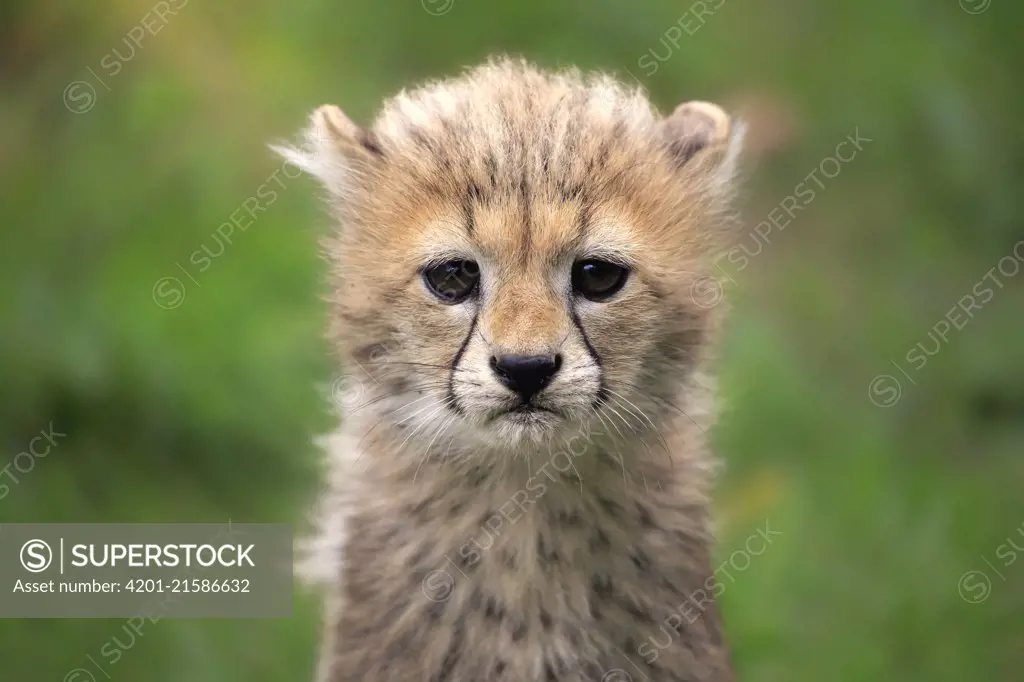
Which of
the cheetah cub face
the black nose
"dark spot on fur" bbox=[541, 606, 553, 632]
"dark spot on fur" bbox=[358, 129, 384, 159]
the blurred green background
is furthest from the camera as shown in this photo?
the blurred green background

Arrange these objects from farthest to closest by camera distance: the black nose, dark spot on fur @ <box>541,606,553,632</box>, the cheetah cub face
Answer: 1. dark spot on fur @ <box>541,606,553,632</box>
2. the cheetah cub face
3. the black nose

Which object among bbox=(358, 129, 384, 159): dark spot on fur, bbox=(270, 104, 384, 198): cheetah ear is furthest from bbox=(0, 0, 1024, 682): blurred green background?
bbox=(358, 129, 384, 159): dark spot on fur

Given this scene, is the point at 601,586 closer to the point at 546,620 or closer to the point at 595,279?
Answer: the point at 546,620

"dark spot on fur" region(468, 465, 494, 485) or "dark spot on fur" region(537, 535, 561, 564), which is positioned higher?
"dark spot on fur" region(468, 465, 494, 485)

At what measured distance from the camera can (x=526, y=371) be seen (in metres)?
2.44

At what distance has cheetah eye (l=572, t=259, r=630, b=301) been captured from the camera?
260 centimetres

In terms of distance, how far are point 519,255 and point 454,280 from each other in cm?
16

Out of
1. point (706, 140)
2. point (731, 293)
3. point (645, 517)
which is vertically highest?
point (731, 293)

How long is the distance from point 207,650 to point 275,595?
1.96 feet

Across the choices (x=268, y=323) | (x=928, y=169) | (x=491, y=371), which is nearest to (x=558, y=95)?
(x=491, y=371)

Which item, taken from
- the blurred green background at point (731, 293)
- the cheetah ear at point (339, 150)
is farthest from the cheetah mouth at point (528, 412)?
the blurred green background at point (731, 293)

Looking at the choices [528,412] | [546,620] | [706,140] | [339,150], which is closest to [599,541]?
[546,620]

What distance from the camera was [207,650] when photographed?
12.9 feet

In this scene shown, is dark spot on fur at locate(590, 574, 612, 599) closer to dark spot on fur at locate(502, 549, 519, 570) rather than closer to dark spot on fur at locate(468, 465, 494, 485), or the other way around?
dark spot on fur at locate(502, 549, 519, 570)
